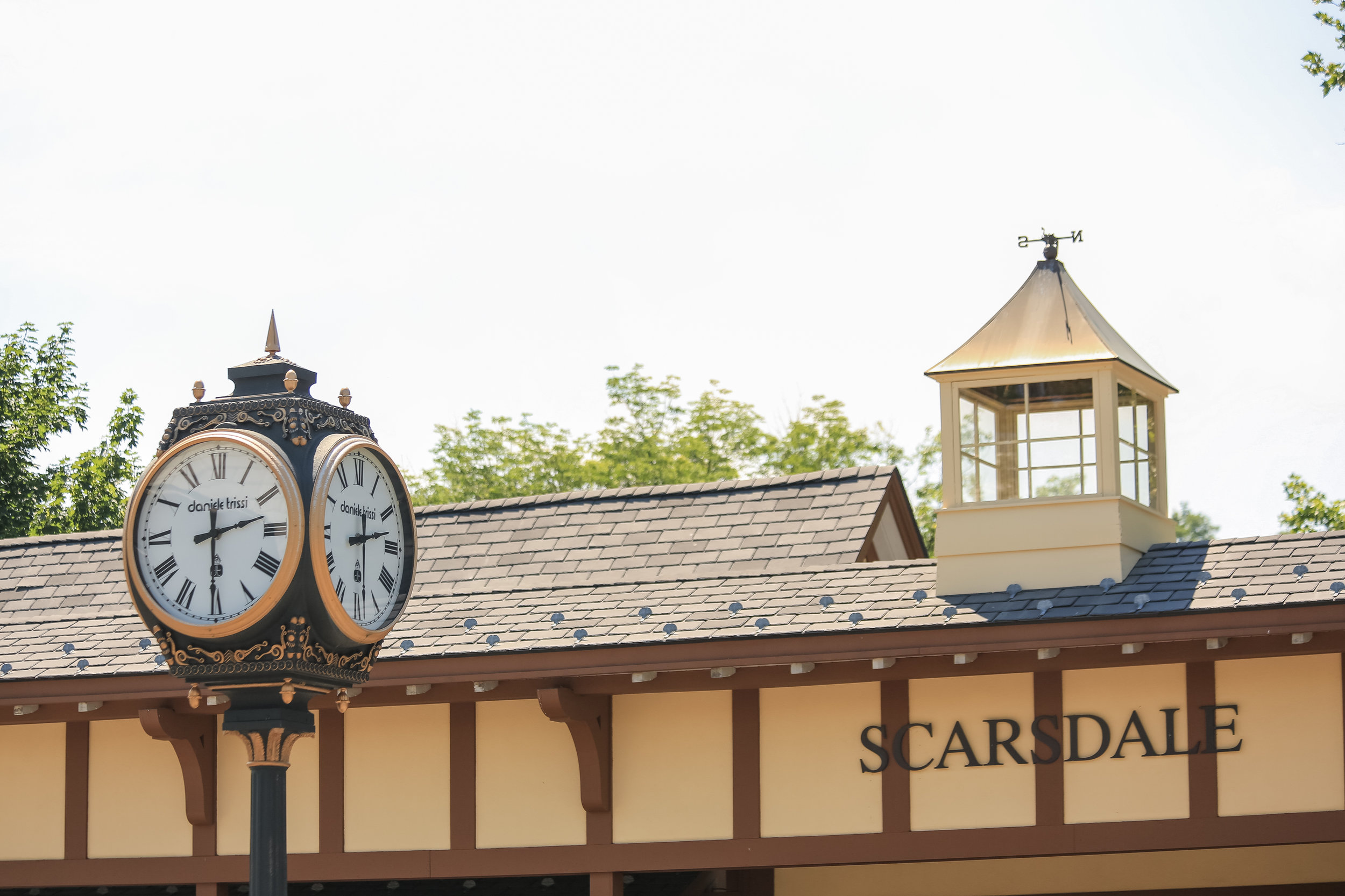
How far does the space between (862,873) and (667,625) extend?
11.6 ft

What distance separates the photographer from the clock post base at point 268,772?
6395mm

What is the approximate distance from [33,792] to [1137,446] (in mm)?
8479

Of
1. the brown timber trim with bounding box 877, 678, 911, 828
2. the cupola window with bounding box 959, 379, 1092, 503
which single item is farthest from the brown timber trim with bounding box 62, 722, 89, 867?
the cupola window with bounding box 959, 379, 1092, 503

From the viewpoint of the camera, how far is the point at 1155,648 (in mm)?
9836

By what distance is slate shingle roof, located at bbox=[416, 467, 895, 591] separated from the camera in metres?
13.0

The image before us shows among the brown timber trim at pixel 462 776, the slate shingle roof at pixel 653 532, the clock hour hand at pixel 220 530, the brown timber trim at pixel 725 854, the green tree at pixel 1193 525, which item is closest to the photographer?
the clock hour hand at pixel 220 530

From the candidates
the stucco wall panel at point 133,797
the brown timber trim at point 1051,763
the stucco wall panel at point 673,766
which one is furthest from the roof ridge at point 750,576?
the stucco wall panel at point 133,797

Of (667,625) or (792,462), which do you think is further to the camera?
(792,462)

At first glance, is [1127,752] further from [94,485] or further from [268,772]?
[94,485]

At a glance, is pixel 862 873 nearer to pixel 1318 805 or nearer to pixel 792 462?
pixel 1318 805

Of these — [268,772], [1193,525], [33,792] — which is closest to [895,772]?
[268,772]

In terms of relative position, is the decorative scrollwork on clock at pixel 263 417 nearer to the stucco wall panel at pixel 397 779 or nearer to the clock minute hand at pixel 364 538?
the clock minute hand at pixel 364 538

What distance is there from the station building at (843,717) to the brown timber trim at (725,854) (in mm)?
19

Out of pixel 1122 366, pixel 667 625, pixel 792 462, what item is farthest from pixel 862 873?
pixel 792 462
